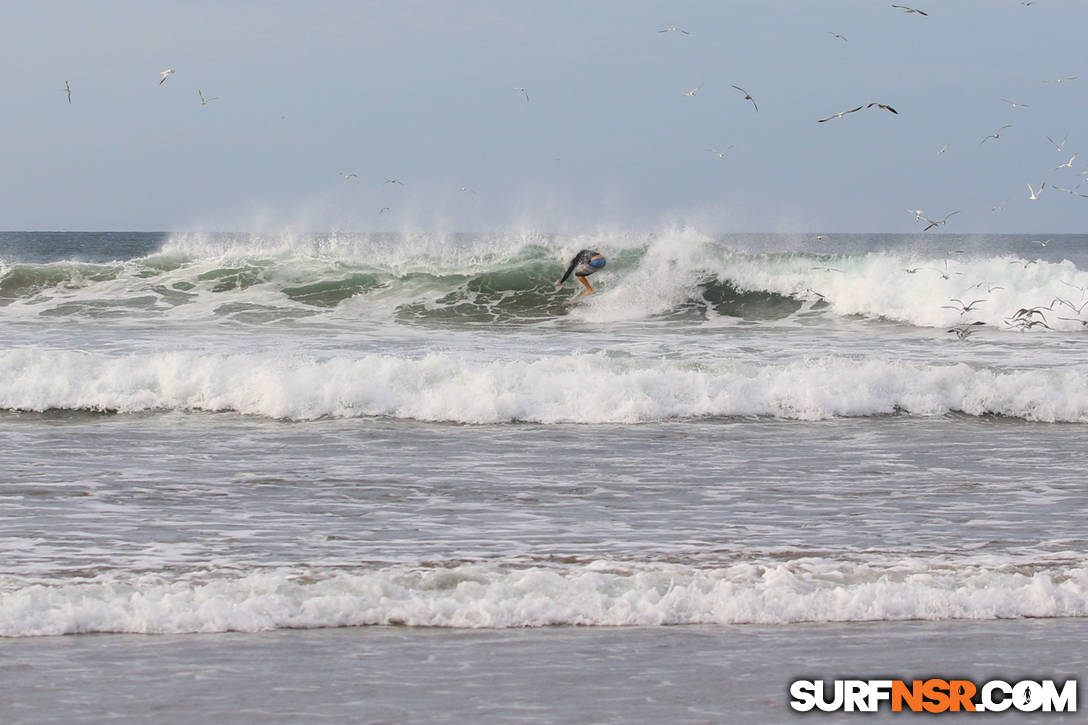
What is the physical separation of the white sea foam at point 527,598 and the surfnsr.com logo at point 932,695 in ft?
3.26

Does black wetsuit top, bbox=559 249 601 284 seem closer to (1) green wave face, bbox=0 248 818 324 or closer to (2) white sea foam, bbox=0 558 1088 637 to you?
(1) green wave face, bbox=0 248 818 324

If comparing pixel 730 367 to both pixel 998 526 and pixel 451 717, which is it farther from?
pixel 451 717

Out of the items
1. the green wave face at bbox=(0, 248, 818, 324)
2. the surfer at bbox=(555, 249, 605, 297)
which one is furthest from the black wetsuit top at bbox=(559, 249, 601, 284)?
the green wave face at bbox=(0, 248, 818, 324)

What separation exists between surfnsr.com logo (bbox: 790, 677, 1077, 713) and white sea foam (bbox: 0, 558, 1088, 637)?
3.26 feet

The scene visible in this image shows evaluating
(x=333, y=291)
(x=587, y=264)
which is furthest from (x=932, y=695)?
(x=333, y=291)

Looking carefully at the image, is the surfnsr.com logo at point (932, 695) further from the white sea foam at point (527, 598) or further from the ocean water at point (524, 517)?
the white sea foam at point (527, 598)

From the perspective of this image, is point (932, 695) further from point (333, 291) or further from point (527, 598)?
point (333, 291)

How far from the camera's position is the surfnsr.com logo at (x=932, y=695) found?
455 cm

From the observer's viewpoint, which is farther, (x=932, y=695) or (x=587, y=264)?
(x=587, y=264)

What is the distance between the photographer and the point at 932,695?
468 cm

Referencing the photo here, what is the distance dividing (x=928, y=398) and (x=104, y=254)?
63.7 metres

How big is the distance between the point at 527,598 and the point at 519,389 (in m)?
7.82

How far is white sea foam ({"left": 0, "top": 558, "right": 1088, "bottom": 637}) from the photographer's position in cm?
562

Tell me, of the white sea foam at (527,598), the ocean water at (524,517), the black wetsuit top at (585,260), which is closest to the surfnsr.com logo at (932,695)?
the ocean water at (524,517)
